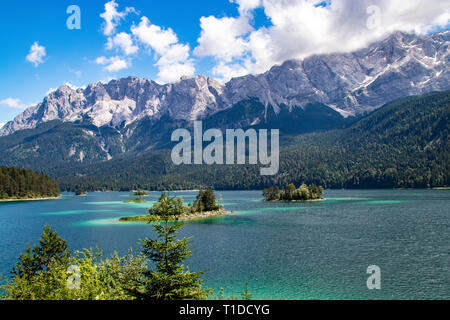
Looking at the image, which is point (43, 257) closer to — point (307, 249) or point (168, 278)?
point (168, 278)

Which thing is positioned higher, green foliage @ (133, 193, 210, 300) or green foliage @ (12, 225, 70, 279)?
green foliage @ (133, 193, 210, 300)

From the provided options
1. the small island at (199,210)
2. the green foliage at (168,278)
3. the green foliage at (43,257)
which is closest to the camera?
the green foliage at (168,278)

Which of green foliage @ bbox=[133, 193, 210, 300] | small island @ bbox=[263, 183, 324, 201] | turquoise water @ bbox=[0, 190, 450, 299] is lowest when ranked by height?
turquoise water @ bbox=[0, 190, 450, 299]

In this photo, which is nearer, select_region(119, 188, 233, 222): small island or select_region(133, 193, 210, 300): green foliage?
select_region(133, 193, 210, 300): green foliage

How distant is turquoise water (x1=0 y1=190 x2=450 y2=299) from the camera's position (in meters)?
38.1

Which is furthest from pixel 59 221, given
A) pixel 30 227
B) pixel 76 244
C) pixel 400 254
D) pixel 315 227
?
pixel 400 254

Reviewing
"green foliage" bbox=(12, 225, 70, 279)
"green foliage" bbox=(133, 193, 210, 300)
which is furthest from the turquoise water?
"green foliage" bbox=(12, 225, 70, 279)

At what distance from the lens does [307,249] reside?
193ft

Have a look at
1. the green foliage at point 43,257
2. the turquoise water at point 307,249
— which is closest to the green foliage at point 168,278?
the turquoise water at point 307,249

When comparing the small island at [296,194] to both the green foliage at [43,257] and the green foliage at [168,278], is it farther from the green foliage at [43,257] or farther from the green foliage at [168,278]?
the green foliage at [168,278]

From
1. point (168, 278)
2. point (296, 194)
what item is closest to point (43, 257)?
point (168, 278)

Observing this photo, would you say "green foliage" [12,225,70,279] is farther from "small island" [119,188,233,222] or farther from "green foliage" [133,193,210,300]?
"small island" [119,188,233,222]

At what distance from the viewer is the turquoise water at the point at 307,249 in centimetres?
3809
